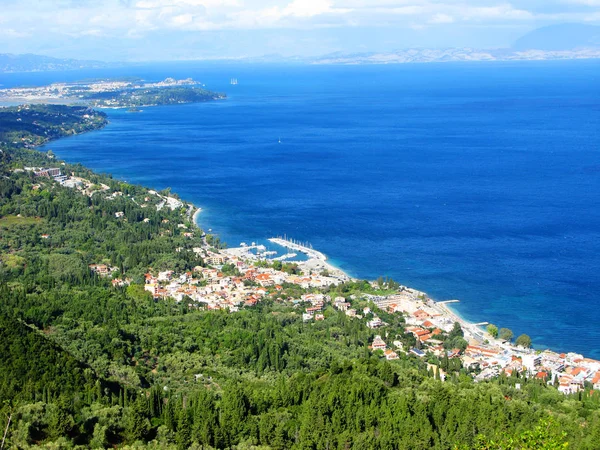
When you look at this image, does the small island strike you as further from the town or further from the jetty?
the town

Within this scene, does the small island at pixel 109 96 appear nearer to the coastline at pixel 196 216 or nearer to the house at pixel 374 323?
the coastline at pixel 196 216

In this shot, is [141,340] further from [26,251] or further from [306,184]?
[306,184]

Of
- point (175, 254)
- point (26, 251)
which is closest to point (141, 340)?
point (175, 254)

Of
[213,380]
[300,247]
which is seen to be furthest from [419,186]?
[213,380]

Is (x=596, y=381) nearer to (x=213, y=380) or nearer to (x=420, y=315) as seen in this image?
(x=420, y=315)

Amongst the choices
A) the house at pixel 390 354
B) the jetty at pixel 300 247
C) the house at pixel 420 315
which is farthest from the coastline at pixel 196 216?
the house at pixel 390 354

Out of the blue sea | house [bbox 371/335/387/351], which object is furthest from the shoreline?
house [bbox 371/335/387/351]

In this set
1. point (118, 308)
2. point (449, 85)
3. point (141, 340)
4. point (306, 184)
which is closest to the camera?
point (141, 340)
